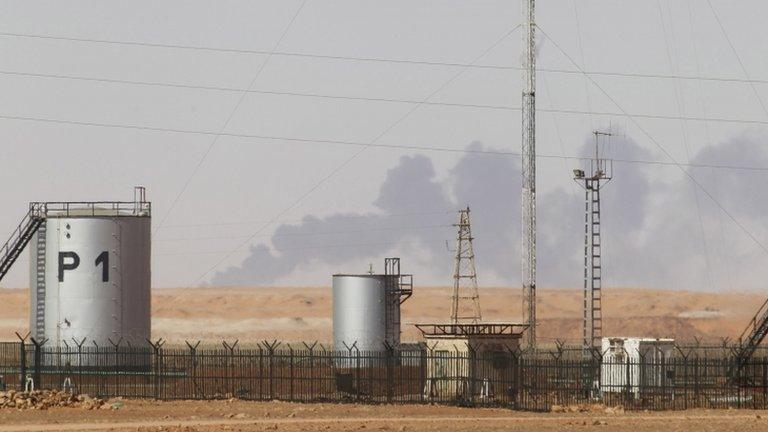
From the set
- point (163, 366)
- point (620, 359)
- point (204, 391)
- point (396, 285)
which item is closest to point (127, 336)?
point (163, 366)

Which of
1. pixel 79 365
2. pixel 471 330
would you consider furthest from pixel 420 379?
pixel 79 365

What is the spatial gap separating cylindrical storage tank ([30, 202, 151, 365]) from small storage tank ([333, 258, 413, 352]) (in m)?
10.6

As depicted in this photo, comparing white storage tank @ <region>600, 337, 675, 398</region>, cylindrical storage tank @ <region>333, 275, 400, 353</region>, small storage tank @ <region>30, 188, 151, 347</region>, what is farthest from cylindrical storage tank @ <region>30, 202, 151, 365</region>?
white storage tank @ <region>600, 337, 675, 398</region>

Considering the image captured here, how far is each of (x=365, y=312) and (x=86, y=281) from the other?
14.2 metres

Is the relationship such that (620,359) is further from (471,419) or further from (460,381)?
(471,419)

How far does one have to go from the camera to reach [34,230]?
242 feet

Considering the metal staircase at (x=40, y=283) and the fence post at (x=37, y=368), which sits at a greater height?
the metal staircase at (x=40, y=283)

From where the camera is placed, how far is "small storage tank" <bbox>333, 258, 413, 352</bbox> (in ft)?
255

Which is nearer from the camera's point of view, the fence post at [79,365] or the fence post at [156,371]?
the fence post at [156,371]

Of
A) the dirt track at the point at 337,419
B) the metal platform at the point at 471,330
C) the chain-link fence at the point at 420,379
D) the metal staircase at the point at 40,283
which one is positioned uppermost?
the metal staircase at the point at 40,283

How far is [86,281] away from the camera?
237 ft

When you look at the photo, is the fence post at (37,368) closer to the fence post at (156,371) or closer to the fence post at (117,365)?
the fence post at (117,365)

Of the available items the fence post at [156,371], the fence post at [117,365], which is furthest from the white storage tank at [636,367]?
the fence post at [117,365]

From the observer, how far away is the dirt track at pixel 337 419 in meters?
49.5
